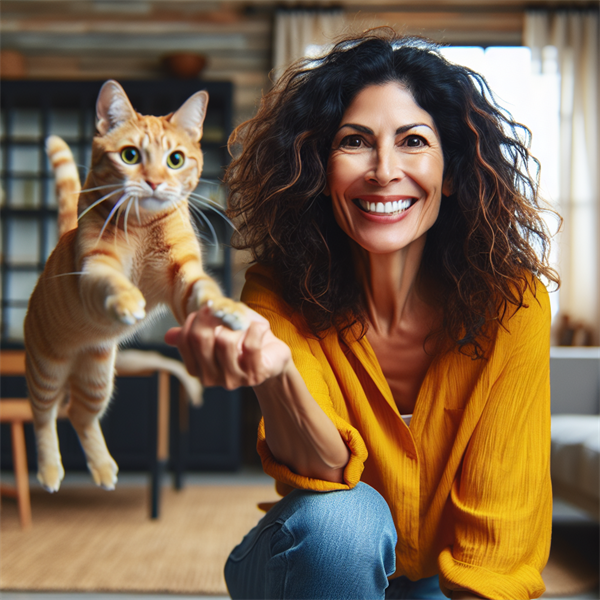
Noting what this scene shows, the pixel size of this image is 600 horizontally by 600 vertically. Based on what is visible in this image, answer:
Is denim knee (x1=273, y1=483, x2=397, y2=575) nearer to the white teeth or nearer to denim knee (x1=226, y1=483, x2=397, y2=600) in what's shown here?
denim knee (x1=226, y1=483, x2=397, y2=600)

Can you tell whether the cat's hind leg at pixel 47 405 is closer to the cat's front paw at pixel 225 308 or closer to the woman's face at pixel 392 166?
the cat's front paw at pixel 225 308

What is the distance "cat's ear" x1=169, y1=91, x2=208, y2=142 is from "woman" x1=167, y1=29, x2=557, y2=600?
0.28 metres

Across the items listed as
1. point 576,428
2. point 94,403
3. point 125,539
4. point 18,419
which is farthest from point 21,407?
point 576,428

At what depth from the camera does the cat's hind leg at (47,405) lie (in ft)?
2.48

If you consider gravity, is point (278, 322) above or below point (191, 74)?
below

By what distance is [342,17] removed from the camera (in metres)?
4.02

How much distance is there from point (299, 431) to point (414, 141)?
49 centimetres

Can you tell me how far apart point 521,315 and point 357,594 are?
1.80 ft

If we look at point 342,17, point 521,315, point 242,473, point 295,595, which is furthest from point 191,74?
point 295,595

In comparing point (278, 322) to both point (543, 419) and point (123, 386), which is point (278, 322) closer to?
point (123, 386)

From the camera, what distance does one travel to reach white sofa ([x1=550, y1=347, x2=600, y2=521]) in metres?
2.10

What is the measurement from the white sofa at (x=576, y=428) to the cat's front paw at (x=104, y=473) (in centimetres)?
183

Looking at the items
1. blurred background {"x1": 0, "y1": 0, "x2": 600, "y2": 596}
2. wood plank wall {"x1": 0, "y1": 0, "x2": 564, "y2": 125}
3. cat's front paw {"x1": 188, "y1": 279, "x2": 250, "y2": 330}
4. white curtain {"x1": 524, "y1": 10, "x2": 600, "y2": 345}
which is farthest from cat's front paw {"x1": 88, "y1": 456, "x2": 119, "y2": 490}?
white curtain {"x1": 524, "y1": 10, "x2": 600, "y2": 345}

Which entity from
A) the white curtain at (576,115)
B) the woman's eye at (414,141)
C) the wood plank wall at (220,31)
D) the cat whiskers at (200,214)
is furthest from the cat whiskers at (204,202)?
the white curtain at (576,115)
